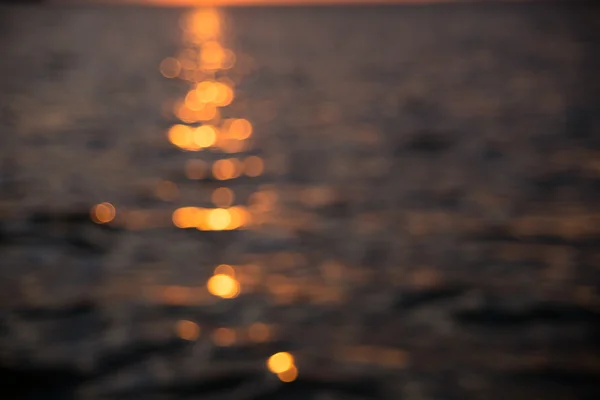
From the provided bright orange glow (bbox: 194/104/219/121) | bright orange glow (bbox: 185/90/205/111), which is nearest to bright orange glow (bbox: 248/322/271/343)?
bright orange glow (bbox: 194/104/219/121)

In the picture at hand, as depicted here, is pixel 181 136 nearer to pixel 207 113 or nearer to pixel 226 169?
pixel 226 169

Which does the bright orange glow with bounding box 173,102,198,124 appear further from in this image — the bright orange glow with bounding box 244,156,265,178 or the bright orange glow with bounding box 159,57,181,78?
the bright orange glow with bounding box 159,57,181,78

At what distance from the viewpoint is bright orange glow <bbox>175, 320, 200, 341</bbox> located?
915 centimetres

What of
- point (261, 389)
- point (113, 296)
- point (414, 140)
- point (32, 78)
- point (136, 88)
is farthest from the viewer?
point (32, 78)

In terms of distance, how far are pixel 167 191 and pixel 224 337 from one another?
7900mm

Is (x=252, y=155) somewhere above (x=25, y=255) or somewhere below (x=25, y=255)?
above

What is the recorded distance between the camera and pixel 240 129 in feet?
85.6

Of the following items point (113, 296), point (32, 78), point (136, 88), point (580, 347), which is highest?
point (32, 78)

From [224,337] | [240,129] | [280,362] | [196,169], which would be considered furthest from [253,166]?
[280,362]

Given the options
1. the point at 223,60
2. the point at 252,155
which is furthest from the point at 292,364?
the point at 223,60

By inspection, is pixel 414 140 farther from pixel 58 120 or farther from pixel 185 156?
pixel 58 120

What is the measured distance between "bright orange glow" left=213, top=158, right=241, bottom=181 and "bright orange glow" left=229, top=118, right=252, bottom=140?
4.03 metres

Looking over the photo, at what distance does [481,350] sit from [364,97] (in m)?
24.8

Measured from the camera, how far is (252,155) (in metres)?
20.9
